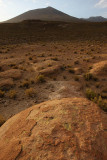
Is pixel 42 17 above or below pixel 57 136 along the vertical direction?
above

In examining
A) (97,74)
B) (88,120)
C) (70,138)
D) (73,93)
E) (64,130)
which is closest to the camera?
(70,138)

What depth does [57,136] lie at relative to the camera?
2.47m

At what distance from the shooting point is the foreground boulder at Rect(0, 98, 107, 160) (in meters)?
2.18

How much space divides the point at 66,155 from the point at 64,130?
55cm

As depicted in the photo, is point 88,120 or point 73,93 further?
point 73,93

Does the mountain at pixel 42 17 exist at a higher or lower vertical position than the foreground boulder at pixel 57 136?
higher

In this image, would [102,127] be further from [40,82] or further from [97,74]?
[97,74]

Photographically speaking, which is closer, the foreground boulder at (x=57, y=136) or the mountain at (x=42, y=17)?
the foreground boulder at (x=57, y=136)

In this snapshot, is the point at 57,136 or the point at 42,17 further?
the point at 42,17

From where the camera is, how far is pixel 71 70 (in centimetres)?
930

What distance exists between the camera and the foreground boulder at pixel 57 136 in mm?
2184

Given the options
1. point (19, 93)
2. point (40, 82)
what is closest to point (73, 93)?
point (40, 82)

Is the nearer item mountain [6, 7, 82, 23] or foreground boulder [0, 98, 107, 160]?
foreground boulder [0, 98, 107, 160]

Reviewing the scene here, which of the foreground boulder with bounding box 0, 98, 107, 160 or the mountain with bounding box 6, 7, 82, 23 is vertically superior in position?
the mountain with bounding box 6, 7, 82, 23
